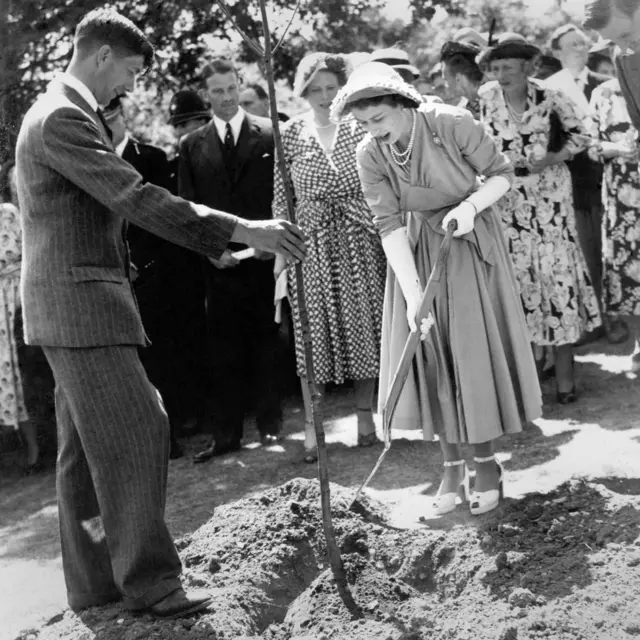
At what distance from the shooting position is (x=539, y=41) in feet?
42.5

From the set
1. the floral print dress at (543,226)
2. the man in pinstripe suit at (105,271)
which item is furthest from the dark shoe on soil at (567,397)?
the man in pinstripe suit at (105,271)

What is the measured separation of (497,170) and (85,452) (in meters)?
2.23

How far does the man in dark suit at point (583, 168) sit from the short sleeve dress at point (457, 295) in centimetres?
359

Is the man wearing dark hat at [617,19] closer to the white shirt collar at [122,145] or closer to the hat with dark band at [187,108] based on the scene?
the white shirt collar at [122,145]

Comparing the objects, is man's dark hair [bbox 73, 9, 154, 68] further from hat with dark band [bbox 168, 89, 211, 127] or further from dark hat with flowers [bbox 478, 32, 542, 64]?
hat with dark band [bbox 168, 89, 211, 127]

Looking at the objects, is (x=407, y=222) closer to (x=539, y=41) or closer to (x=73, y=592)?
(x=73, y=592)

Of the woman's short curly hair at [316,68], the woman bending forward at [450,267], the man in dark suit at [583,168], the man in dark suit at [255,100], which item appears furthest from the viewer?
the man in dark suit at [255,100]

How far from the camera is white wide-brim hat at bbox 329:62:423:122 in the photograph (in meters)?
4.52

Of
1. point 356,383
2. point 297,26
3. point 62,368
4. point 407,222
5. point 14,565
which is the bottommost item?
point 14,565

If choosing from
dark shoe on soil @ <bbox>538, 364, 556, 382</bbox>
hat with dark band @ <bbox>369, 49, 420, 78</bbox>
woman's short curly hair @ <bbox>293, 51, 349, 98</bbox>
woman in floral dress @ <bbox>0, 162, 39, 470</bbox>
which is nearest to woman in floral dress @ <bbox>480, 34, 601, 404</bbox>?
→ dark shoe on soil @ <bbox>538, 364, 556, 382</bbox>

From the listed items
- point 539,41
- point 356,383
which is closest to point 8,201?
point 356,383

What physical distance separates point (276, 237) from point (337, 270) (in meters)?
2.87

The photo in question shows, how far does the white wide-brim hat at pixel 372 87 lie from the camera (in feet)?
14.8

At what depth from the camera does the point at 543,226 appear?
6.96m
